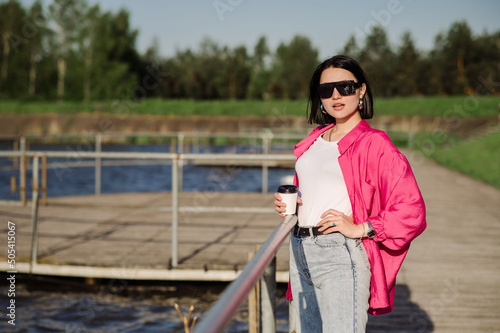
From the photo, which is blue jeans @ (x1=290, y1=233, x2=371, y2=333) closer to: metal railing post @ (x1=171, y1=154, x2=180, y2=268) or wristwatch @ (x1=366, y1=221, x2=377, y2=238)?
wristwatch @ (x1=366, y1=221, x2=377, y2=238)

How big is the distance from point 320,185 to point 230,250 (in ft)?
14.1

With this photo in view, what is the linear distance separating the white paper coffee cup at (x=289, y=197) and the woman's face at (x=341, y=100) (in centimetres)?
34

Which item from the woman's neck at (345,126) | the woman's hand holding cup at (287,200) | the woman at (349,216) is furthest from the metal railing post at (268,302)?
the woman's neck at (345,126)

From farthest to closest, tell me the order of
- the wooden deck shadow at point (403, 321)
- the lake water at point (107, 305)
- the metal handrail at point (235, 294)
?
the lake water at point (107, 305)
the wooden deck shadow at point (403, 321)
the metal handrail at point (235, 294)

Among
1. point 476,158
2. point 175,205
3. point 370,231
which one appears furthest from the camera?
point 476,158

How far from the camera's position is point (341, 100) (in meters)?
2.23

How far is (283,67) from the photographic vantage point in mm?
89188

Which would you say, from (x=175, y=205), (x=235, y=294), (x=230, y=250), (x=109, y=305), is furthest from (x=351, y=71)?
(x=109, y=305)

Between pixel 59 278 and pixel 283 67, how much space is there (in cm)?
8453

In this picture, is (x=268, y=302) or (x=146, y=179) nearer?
(x=268, y=302)

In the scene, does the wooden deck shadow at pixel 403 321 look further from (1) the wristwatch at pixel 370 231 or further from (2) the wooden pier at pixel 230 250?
(1) the wristwatch at pixel 370 231

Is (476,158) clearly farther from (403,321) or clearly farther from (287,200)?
(287,200)

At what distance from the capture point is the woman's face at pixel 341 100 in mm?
2230

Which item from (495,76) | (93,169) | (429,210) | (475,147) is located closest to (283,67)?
(495,76)
